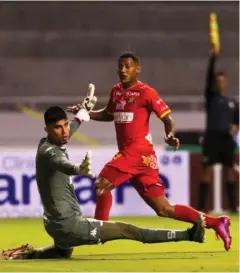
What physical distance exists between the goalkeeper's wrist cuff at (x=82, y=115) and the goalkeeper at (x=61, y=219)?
54cm

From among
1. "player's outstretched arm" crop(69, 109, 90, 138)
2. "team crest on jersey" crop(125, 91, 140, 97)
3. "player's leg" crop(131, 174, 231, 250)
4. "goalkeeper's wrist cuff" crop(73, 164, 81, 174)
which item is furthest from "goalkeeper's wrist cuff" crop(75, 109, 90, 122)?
"goalkeeper's wrist cuff" crop(73, 164, 81, 174)

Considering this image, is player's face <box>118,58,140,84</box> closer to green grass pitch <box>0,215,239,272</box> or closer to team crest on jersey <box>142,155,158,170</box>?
team crest on jersey <box>142,155,158,170</box>

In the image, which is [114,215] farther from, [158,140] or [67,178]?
[67,178]

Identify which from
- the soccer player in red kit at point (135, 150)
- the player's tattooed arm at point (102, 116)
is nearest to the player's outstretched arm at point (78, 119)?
the soccer player in red kit at point (135, 150)

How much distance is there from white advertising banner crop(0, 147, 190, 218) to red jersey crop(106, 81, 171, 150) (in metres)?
4.57

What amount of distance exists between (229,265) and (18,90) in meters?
11.8

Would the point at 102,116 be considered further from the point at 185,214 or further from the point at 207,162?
the point at 207,162

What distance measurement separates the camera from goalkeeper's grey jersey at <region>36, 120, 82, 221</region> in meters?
7.89

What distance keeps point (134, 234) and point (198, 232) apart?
0.52 meters

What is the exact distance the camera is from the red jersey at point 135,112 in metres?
8.74

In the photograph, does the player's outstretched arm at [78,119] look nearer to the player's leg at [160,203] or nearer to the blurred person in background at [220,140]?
the player's leg at [160,203]

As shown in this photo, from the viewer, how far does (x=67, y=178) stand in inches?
316

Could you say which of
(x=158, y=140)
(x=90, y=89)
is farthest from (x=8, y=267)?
(x=158, y=140)

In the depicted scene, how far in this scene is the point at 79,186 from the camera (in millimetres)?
13391
